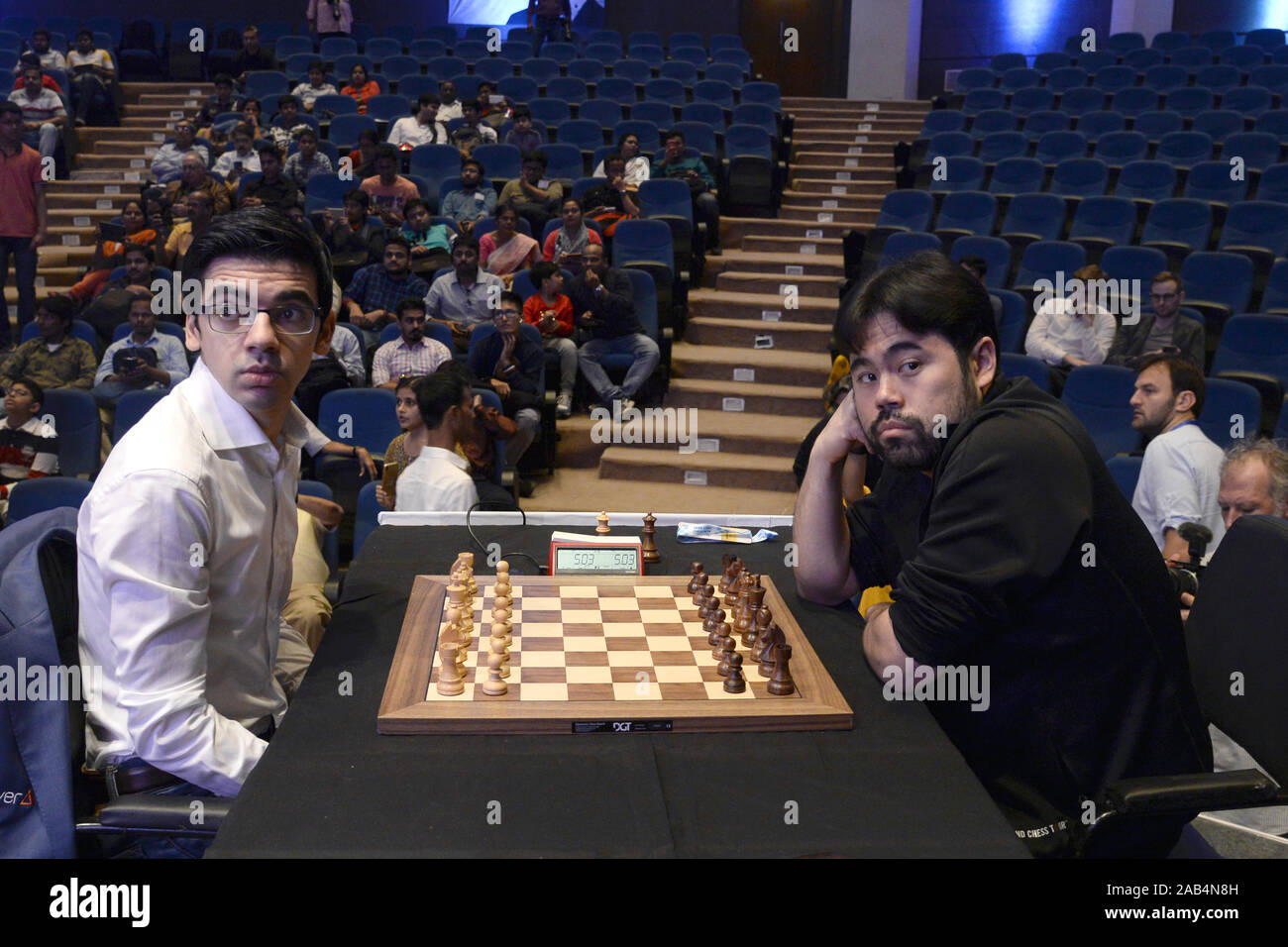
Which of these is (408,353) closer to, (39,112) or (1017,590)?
(1017,590)

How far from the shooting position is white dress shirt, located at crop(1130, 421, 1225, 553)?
12.8 feet

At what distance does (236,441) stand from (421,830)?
83cm

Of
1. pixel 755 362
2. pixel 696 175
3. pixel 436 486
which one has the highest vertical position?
pixel 696 175

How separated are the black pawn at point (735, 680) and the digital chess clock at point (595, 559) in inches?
24.7

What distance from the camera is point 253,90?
11.5m

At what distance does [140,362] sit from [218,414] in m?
5.07

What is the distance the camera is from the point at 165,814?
5.25ft

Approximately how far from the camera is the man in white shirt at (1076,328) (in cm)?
672

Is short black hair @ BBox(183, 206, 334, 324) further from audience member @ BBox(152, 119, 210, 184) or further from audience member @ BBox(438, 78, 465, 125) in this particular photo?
audience member @ BBox(438, 78, 465, 125)

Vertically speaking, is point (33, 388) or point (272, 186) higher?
point (272, 186)

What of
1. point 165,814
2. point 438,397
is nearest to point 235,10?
point 438,397

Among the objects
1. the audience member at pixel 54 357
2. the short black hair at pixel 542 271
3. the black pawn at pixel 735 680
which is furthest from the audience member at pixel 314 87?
the black pawn at pixel 735 680

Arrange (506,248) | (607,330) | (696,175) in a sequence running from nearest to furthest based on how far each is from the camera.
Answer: (607,330)
(506,248)
(696,175)
